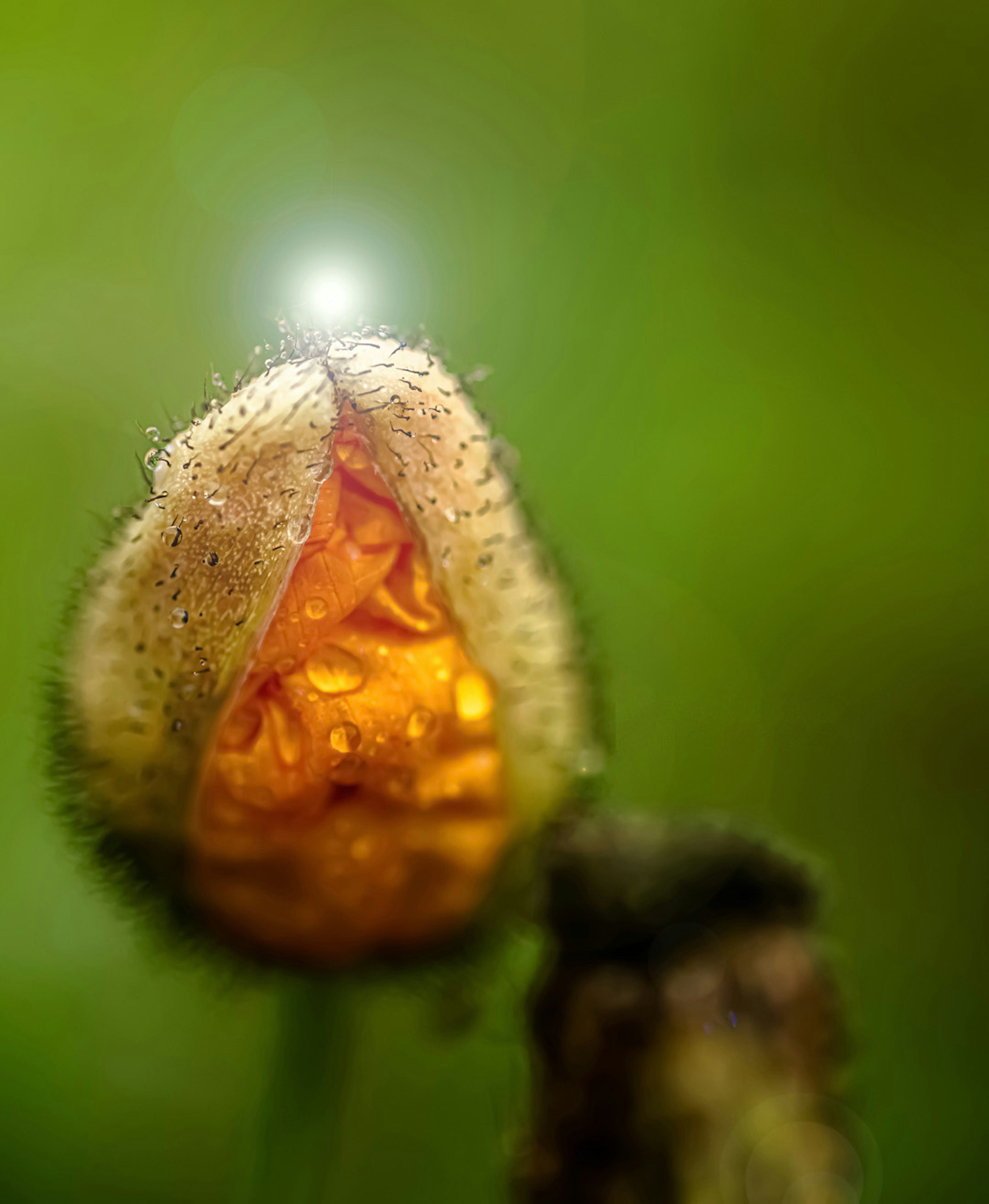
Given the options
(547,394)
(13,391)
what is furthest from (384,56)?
(13,391)

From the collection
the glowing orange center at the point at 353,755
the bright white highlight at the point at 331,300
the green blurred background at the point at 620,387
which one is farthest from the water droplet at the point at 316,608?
the green blurred background at the point at 620,387

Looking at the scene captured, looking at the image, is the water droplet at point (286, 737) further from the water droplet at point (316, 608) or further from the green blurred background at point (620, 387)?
the green blurred background at point (620, 387)

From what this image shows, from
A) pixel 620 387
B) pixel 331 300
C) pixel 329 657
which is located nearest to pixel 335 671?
pixel 329 657

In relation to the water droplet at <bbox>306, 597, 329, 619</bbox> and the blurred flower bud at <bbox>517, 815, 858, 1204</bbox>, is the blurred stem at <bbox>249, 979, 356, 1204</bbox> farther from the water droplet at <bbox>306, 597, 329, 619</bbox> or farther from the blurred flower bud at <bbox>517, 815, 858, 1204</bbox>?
the water droplet at <bbox>306, 597, 329, 619</bbox>

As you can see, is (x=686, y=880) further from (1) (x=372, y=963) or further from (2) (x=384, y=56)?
(2) (x=384, y=56)

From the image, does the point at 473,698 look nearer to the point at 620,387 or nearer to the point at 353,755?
the point at 353,755
